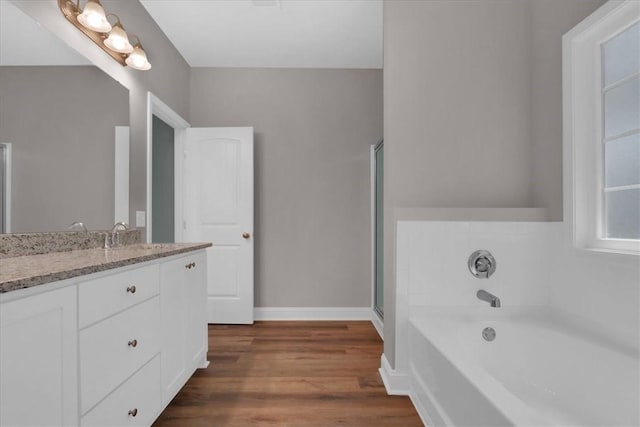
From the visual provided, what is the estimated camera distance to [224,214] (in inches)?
129

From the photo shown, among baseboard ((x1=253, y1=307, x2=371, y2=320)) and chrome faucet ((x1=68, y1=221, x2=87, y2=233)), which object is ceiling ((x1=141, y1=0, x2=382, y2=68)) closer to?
chrome faucet ((x1=68, y1=221, x2=87, y2=233))

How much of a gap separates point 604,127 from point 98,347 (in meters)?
2.43

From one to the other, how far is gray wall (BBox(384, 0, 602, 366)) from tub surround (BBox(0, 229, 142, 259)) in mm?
1778

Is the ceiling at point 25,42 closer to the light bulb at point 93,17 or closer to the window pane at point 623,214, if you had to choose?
the light bulb at point 93,17

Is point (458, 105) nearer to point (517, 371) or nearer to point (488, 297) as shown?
point (488, 297)

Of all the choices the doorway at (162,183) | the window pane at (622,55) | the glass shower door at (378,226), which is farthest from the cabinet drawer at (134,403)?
the window pane at (622,55)

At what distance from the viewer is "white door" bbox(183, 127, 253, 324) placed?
10.7 ft

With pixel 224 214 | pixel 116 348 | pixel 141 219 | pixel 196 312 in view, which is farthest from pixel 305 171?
pixel 116 348

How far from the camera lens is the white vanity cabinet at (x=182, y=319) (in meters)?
→ 1.63

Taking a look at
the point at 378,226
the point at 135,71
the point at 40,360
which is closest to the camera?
the point at 40,360

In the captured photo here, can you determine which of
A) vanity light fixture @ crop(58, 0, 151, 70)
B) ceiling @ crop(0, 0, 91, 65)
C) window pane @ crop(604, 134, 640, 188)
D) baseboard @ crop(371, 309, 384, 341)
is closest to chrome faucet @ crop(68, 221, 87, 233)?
ceiling @ crop(0, 0, 91, 65)

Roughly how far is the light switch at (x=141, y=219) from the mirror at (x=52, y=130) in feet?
1.14

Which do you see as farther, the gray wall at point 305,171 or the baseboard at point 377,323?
the gray wall at point 305,171

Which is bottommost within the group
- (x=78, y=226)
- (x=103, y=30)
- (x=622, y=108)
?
(x=78, y=226)
